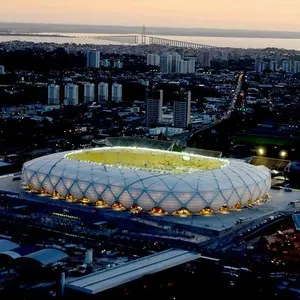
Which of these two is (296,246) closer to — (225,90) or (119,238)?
(119,238)

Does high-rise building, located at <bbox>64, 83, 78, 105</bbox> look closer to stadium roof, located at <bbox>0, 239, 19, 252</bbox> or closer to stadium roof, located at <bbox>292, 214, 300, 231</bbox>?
stadium roof, located at <bbox>292, 214, 300, 231</bbox>

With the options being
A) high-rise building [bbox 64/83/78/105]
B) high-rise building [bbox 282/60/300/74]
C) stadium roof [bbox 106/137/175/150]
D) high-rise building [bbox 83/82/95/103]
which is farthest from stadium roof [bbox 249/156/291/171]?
high-rise building [bbox 282/60/300/74]

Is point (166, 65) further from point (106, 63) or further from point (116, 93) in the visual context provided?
point (116, 93)

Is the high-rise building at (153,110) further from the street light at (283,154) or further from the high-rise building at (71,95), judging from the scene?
the street light at (283,154)

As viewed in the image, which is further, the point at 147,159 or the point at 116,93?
the point at 116,93

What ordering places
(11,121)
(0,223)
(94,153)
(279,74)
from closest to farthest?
(0,223), (94,153), (11,121), (279,74)

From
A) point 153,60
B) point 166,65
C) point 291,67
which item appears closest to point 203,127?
point 166,65

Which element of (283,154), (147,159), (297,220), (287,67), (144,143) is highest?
(147,159)

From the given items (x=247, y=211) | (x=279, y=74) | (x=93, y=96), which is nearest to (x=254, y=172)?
(x=247, y=211)
